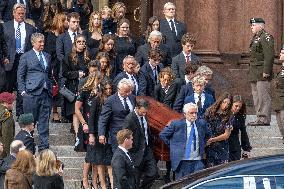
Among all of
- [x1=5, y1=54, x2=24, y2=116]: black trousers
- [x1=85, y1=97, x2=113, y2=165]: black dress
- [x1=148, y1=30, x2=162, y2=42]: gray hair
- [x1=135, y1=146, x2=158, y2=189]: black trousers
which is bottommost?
[x1=135, y1=146, x2=158, y2=189]: black trousers

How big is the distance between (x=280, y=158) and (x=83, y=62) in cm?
840

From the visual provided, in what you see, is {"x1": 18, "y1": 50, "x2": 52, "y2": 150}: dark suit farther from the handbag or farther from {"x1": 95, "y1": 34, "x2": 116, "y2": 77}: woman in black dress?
the handbag

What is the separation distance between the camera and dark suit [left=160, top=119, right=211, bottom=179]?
18.5 m

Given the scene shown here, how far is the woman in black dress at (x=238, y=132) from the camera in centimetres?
1923

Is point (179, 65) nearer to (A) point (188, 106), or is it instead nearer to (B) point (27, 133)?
(A) point (188, 106)

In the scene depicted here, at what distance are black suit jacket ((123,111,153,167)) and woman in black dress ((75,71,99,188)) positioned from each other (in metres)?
1.08

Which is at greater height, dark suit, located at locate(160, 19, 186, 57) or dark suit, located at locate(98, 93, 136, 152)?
dark suit, located at locate(160, 19, 186, 57)

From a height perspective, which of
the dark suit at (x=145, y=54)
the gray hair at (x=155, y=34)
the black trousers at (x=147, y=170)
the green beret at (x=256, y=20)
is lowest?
the black trousers at (x=147, y=170)

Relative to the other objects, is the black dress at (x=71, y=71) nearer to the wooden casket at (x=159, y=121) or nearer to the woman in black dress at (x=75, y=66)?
the woman in black dress at (x=75, y=66)

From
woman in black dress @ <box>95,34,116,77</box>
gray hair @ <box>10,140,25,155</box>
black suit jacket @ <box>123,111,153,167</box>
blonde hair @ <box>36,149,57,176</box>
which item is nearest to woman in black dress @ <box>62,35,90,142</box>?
woman in black dress @ <box>95,34,116,77</box>

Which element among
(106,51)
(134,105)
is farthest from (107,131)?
(106,51)

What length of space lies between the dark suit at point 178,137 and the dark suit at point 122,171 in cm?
144

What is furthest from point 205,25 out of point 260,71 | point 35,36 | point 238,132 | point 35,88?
point 238,132

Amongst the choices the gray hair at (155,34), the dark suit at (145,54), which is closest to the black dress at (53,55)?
the dark suit at (145,54)
